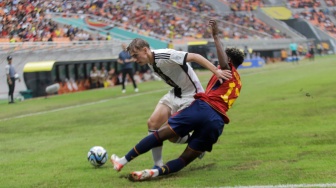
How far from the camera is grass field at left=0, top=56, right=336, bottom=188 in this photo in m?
7.29

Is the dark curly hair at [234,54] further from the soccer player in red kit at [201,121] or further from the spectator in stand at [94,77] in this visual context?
the spectator in stand at [94,77]

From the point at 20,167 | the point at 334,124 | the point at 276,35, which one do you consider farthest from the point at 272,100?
the point at 276,35

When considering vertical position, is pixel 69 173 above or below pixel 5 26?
above

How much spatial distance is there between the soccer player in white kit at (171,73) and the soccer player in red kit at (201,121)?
237mm

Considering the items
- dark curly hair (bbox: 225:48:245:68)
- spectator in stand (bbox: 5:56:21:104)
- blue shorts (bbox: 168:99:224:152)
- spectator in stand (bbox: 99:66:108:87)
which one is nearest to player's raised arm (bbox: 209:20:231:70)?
dark curly hair (bbox: 225:48:245:68)

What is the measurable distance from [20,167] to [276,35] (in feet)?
146

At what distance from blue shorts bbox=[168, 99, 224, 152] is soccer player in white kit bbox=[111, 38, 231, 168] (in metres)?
0.47

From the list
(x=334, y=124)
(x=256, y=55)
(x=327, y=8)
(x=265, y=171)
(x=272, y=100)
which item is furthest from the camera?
(x=256, y=55)

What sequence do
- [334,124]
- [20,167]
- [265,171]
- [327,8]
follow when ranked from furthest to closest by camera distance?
[327,8] → [334,124] → [20,167] → [265,171]

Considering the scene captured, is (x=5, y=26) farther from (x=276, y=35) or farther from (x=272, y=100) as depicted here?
(x=276, y=35)

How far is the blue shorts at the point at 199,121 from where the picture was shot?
7305 millimetres

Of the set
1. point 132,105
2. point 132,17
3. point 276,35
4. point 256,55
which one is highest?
Result: point 132,105

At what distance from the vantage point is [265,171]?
741 cm

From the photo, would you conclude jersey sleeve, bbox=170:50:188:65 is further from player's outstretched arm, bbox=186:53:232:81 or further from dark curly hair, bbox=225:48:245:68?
dark curly hair, bbox=225:48:245:68
